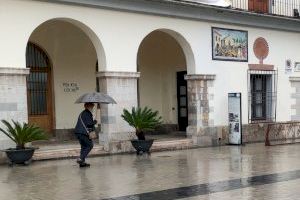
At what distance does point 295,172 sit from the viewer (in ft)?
35.5

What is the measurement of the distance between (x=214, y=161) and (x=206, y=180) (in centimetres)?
296

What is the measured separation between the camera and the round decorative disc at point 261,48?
59.7 feet

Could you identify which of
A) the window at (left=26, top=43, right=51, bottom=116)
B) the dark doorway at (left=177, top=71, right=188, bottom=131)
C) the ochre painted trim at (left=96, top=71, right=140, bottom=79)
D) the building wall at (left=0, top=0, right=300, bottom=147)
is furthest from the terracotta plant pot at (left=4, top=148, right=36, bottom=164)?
the dark doorway at (left=177, top=71, right=188, bottom=131)

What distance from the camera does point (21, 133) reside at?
40.4 ft

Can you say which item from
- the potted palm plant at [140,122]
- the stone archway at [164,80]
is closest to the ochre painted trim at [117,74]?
the potted palm plant at [140,122]

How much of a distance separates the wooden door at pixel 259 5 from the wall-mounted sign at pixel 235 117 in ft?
12.0

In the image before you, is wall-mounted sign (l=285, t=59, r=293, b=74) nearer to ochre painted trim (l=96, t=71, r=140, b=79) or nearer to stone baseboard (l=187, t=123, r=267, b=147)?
stone baseboard (l=187, t=123, r=267, b=147)

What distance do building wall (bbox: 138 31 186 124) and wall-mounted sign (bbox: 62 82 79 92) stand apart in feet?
9.56

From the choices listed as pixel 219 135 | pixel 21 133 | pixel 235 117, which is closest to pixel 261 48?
pixel 235 117

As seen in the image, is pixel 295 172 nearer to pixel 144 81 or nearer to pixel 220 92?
pixel 220 92

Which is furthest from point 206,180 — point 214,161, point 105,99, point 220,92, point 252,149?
point 220,92

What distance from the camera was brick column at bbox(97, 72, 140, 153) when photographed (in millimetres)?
14500

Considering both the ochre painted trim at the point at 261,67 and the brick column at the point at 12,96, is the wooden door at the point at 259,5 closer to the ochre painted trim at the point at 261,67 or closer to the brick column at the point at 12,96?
the ochre painted trim at the point at 261,67

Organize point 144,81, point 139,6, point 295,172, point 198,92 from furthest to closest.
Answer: point 144,81, point 198,92, point 139,6, point 295,172
